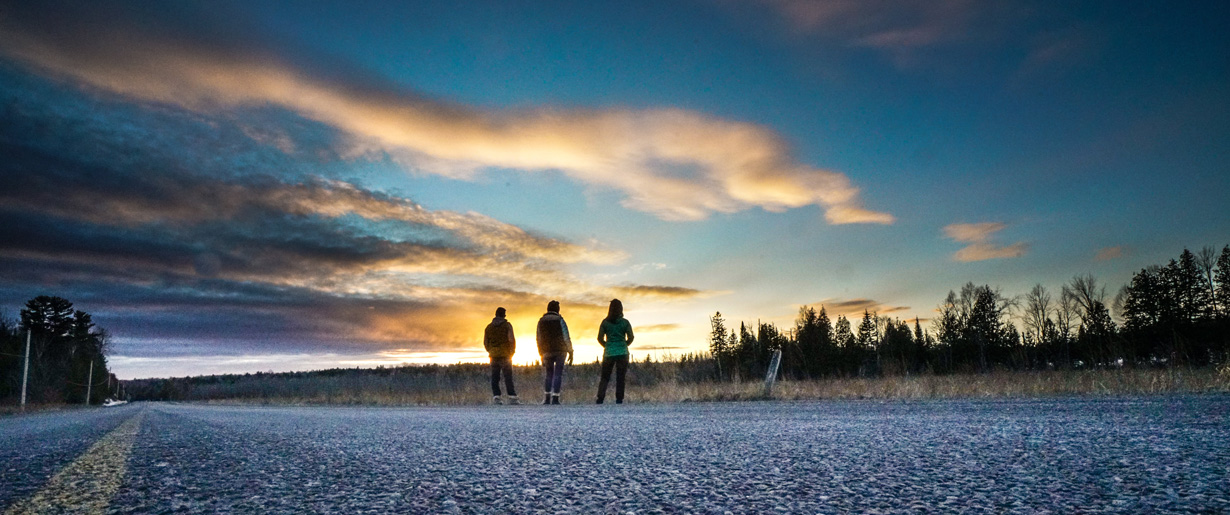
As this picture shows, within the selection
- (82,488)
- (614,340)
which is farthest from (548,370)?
(82,488)

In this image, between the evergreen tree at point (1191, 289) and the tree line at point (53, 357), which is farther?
the evergreen tree at point (1191, 289)

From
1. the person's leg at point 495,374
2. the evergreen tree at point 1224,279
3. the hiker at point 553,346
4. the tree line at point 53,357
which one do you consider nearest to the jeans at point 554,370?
the hiker at point 553,346

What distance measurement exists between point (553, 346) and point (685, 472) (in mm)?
10783

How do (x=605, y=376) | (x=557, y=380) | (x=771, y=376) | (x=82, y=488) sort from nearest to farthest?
(x=82, y=488) → (x=605, y=376) → (x=771, y=376) → (x=557, y=380)

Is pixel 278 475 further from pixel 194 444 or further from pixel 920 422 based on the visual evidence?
pixel 920 422

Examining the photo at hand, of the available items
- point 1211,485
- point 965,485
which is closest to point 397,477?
point 965,485

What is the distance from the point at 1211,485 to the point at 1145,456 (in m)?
0.68

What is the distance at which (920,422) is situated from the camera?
4508 millimetres

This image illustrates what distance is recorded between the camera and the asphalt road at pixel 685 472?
1826 mm

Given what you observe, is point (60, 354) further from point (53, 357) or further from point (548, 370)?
point (548, 370)

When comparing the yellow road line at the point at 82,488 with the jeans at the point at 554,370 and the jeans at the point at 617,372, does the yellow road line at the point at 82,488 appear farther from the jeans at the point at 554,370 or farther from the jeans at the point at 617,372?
the jeans at the point at 554,370

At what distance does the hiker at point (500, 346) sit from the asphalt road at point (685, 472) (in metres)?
9.64

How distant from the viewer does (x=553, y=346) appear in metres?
13.0

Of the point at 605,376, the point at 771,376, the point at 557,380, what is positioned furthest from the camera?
the point at 557,380
